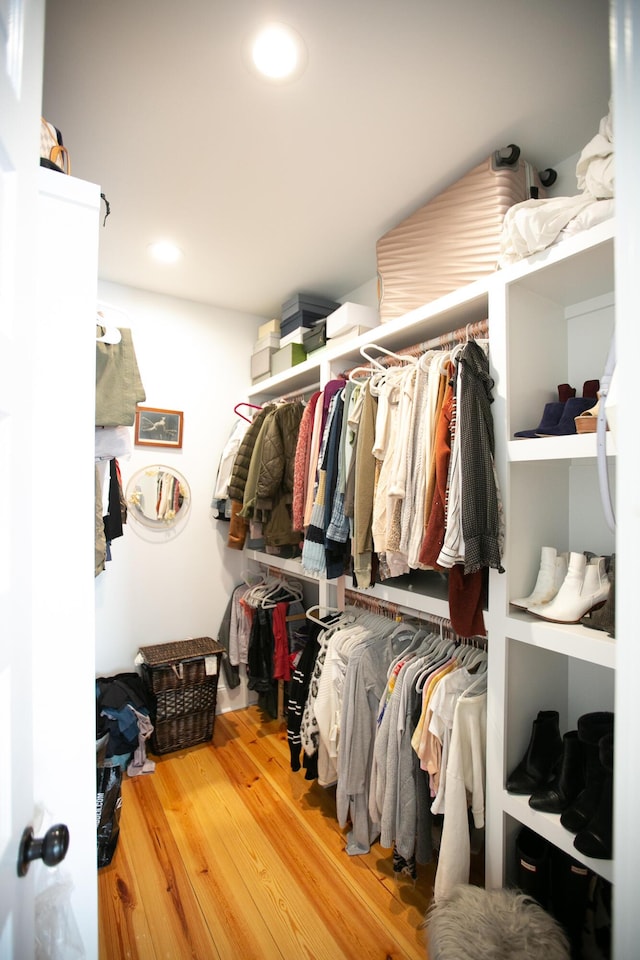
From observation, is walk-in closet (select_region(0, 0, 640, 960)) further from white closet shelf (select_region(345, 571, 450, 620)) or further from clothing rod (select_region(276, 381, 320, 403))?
clothing rod (select_region(276, 381, 320, 403))

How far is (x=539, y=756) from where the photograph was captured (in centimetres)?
134

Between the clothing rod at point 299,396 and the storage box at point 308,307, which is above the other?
the storage box at point 308,307

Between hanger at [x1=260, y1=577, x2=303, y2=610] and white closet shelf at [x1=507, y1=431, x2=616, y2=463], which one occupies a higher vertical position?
white closet shelf at [x1=507, y1=431, x2=616, y2=463]

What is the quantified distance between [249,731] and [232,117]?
3.01 meters

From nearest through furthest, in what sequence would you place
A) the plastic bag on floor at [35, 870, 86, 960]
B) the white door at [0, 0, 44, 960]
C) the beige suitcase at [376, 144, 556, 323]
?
the white door at [0, 0, 44, 960], the plastic bag on floor at [35, 870, 86, 960], the beige suitcase at [376, 144, 556, 323]

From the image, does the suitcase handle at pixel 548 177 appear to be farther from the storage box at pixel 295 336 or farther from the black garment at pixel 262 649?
the black garment at pixel 262 649

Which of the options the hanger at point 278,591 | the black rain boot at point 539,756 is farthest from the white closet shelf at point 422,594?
the hanger at point 278,591

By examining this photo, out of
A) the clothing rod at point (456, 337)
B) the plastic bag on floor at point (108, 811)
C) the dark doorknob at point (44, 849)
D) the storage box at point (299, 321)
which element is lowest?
the plastic bag on floor at point (108, 811)

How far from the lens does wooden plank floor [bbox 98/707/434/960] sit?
139cm

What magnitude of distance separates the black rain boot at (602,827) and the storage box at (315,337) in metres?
2.07

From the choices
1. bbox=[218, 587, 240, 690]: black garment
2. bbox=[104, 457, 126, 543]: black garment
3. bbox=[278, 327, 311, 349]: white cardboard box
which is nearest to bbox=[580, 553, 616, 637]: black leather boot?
bbox=[104, 457, 126, 543]: black garment

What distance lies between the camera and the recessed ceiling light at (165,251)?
2.21 m

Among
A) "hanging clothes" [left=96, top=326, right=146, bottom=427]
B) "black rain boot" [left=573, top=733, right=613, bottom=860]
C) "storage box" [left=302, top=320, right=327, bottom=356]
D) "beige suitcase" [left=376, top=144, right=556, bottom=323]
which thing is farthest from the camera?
"storage box" [left=302, top=320, right=327, bottom=356]

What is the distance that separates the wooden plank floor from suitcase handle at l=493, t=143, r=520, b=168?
2.57 m
